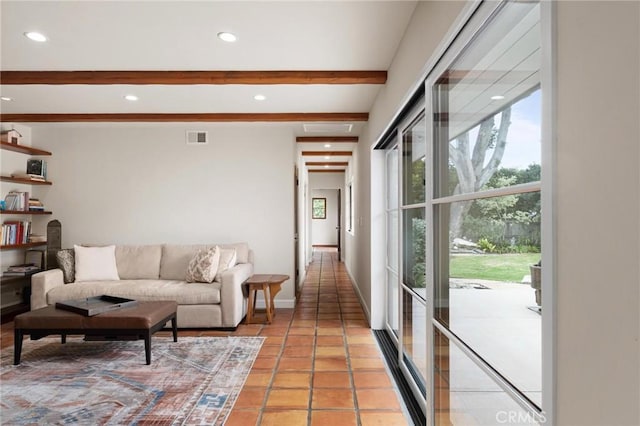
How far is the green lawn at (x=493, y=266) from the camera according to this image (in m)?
1.08

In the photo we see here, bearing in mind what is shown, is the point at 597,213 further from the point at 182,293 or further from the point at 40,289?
the point at 40,289

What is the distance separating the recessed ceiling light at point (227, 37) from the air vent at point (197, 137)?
8.74 feet

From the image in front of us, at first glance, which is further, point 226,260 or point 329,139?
point 329,139

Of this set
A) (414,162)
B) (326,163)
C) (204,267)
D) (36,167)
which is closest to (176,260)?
(204,267)

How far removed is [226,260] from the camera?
4.53m

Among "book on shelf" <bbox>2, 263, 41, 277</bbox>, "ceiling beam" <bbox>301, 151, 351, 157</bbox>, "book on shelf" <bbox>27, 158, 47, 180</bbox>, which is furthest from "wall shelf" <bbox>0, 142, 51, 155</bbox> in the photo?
"ceiling beam" <bbox>301, 151, 351, 157</bbox>

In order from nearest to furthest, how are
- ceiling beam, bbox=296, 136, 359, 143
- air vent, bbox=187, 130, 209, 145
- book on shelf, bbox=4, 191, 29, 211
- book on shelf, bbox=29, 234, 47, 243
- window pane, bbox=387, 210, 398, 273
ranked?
window pane, bbox=387, 210, 398, 273
book on shelf, bbox=4, 191, 29, 211
book on shelf, bbox=29, 234, 47, 243
air vent, bbox=187, 130, 209, 145
ceiling beam, bbox=296, 136, 359, 143

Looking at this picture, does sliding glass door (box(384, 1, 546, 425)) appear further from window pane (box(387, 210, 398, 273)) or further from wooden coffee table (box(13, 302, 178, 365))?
wooden coffee table (box(13, 302, 178, 365))

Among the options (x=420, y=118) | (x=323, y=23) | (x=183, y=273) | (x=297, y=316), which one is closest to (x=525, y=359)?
(x=420, y=118)

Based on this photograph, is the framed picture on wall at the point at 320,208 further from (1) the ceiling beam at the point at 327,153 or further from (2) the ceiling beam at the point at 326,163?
(1) the ceiling beam at the point at 327,153

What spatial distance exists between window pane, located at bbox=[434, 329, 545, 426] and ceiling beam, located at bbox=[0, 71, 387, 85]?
228 centimetres

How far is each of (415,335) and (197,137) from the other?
3.92 m

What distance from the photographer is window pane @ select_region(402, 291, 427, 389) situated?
8.07 ft

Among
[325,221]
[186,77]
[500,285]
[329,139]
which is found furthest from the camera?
[325,221]
